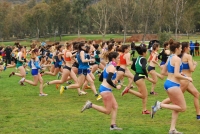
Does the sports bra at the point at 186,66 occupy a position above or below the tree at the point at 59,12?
below

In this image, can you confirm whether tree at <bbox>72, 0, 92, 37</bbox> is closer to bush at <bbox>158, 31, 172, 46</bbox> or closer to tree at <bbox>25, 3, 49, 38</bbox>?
tree at <bbox>25, 3, 49, 38</bbox>

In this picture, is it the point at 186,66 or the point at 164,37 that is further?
the point at 164,37

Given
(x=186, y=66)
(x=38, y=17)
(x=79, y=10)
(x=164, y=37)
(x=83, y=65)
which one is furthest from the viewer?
(x=38, y=17)

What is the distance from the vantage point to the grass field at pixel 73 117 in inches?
351

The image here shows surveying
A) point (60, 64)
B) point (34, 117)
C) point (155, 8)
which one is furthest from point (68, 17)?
point (34, 117)

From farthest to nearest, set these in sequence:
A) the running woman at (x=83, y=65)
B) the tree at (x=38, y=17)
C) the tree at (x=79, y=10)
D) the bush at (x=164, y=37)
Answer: the tree at (x=38, y=17) → the tree at (x=79, y=10) → the bush at (x=164, y=37) → the running woman at (x=83, y=65)

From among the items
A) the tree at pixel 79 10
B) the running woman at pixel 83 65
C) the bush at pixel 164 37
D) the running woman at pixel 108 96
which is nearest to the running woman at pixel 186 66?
the running woman at pixel 108 96

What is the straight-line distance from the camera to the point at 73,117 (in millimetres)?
10438

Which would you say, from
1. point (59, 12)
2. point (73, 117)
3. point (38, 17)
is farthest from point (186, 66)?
point (38, 17)

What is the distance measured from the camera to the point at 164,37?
45812mm

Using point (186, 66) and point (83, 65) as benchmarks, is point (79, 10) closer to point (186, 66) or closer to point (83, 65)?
point (83, 65)

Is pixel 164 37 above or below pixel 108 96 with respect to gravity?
below

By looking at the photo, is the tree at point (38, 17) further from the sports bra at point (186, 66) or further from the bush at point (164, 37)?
the sports bra at point (186, 66)

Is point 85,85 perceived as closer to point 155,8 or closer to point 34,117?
point 34,117
